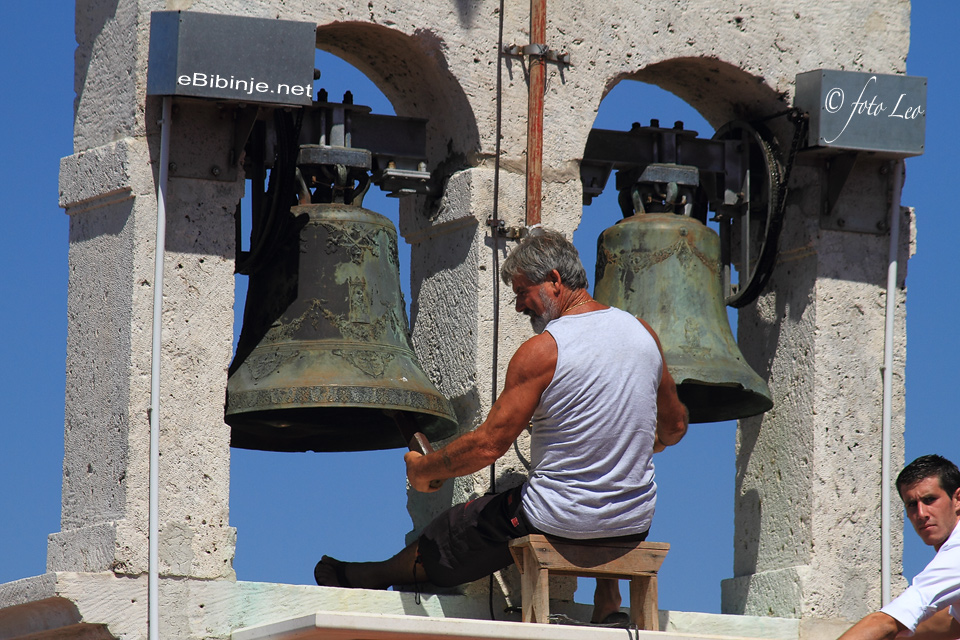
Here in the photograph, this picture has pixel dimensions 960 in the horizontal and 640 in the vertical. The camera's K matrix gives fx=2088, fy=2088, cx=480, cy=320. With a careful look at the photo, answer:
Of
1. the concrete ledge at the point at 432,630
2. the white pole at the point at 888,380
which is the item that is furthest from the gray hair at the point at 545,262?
the white pole at the point at 888,380

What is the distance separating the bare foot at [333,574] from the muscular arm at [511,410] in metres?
0.97

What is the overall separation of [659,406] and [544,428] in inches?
17.5

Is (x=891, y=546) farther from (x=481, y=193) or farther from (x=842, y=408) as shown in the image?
(x=481, y=193)

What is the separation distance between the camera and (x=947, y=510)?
5.07 metres

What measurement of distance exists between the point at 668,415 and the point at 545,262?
0.62 metres

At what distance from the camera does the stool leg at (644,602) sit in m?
6.05

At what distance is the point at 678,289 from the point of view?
23.5 feet

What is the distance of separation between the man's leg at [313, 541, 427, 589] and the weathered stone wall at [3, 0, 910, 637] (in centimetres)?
Answer: 36

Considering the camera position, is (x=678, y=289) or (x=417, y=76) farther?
(x=417, y=76)

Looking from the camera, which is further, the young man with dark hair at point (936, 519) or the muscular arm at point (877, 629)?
the young man with dark hair at point (936, 519)

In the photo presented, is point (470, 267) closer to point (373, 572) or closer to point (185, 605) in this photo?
point (373, 572)

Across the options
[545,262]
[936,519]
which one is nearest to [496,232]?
[545,262]

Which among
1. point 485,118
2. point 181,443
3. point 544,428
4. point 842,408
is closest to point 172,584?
point 181,443

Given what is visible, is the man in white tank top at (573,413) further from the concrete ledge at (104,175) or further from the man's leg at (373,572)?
the concrete ledge at (104,175)
